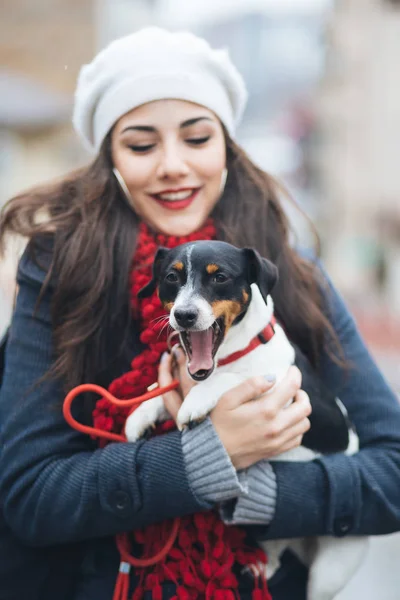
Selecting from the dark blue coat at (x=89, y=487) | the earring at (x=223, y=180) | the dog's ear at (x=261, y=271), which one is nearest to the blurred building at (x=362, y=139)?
the earring at (x=223, y=180)

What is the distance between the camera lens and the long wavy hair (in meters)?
1.97

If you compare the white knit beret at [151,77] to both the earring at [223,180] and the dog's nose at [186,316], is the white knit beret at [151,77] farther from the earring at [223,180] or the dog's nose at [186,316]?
the dog's nose at [186,316]

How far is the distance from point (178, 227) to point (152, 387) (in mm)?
487

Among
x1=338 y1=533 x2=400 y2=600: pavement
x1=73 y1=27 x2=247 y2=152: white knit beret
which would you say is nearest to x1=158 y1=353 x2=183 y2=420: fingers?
x1=73 y1=27 x2=247 y2=152: white knit beret

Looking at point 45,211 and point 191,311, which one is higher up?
point 45,211

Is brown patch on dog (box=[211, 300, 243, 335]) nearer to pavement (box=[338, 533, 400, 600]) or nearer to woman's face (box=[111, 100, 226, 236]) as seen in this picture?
woman's face (box=[111, 100, 226, 236])

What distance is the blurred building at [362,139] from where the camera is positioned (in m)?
25.1

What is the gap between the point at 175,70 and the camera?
2.09m

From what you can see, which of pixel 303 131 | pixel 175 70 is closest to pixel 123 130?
pixel 175 70

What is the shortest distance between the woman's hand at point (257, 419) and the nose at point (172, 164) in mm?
636

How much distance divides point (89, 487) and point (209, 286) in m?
0.59

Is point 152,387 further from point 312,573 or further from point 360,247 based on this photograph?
point 360,247

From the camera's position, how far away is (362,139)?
1083 inches

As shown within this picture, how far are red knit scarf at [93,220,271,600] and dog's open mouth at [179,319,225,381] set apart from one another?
0.51 ft
